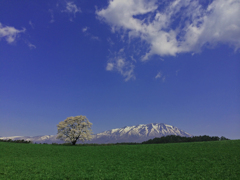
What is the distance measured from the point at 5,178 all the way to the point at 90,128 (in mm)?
47775

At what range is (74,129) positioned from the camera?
202 ft

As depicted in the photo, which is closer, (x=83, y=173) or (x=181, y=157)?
(x=83, y=173)

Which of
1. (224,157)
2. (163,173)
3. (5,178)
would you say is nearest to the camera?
(5,178)

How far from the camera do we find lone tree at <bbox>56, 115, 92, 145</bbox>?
6094 cm

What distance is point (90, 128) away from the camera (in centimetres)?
6569

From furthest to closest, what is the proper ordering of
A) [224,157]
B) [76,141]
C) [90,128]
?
1. [90,128]
2. [76,141]
3. [224,157]

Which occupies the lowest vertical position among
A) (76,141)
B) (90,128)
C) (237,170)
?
(237,170)

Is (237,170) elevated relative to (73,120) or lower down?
lower down

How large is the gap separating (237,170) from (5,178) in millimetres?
29723

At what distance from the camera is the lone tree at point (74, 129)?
6094 cm

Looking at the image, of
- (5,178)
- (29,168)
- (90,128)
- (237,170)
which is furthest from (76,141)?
(237,170)

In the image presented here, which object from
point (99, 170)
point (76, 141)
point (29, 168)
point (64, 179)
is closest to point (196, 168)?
point (99, 170)

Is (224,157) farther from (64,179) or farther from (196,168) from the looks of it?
Answer: (64,179)

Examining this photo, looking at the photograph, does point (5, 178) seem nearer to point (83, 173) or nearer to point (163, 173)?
point (83, 173)
